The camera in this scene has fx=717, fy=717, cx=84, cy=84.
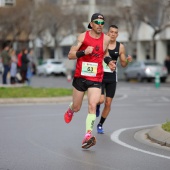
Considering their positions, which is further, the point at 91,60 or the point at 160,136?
A: the point at 160,136

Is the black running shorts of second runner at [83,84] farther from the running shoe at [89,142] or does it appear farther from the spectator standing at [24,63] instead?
the spectator standing at [24,63]

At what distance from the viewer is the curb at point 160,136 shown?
38.1 feet

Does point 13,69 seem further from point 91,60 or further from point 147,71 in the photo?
point 91,60

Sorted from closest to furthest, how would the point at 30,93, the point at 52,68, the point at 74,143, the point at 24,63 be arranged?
the point at 74,143 → the point at 30,93 → the point at 24,63 → the point at 52,68

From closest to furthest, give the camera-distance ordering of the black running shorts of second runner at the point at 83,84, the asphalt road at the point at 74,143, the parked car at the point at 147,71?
the asphalt road at the point at 74,143 → the black running shorts of second runner at the point at 83,84 → the parked car at the point at 147,71

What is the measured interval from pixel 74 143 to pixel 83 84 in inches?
40.8

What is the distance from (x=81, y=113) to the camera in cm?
1812

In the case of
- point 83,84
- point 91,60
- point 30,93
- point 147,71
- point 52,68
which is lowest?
point 52,68

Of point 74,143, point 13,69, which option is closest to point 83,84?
point 74,143

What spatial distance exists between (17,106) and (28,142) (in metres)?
9.61

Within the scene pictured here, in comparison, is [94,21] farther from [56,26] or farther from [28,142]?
[56,26]

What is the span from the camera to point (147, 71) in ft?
148

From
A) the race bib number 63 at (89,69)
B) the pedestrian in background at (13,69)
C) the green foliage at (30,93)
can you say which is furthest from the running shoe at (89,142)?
the pedestrian in background at (13,69)

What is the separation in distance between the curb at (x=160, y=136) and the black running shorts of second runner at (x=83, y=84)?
1401mm
